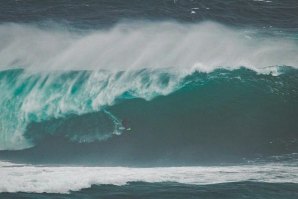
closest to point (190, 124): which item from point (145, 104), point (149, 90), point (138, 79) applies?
point (145, 104)

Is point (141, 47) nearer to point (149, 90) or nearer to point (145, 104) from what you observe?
point (149, 90)

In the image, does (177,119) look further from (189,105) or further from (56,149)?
(56,149)

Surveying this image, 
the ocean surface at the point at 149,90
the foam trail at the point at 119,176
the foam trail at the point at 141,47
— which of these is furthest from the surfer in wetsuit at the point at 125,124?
the foam trail at the point at 141,47

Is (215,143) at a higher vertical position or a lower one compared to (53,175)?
higher

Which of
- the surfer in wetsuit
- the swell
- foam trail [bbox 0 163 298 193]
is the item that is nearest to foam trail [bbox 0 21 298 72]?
the swell

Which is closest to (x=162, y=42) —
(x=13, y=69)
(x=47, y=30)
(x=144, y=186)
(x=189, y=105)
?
(x=189, y=105)
